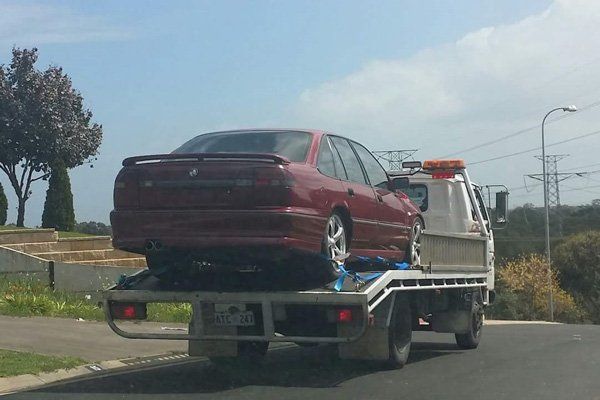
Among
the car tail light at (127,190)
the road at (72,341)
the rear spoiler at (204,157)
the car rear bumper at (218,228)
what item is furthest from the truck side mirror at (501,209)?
the car tail light at (127,190)

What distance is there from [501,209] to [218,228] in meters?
8.46

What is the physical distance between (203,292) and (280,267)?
800 millimetres

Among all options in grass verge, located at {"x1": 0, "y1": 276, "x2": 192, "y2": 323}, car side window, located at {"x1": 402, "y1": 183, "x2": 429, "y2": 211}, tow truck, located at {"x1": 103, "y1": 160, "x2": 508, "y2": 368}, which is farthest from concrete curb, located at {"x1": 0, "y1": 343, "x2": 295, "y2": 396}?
car side window, located at {"x1": 402, "y1": 183, "x2": 429, "y2": 211}

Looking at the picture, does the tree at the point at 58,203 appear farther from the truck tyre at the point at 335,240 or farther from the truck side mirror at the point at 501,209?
the truck tyre at the point at 335,240

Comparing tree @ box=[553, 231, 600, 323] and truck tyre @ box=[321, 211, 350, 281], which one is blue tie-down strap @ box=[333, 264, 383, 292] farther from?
tree @ box=[553, 231, 600, 323]

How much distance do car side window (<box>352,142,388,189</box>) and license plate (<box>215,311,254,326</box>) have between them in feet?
7.67

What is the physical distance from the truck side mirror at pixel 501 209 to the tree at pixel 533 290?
30.0 meters

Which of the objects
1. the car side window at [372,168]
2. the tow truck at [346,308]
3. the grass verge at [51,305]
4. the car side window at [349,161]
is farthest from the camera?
the grass verge at [51,305]

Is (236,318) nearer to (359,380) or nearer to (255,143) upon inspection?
(359,380)

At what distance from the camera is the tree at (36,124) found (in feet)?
88.7

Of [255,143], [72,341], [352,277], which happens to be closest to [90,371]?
[72,341]

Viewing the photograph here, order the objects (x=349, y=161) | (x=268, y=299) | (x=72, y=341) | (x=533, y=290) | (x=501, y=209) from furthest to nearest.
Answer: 1. (x=533, y=290)
2. (x=501, y=209)
3. (x=72, y=341)
4. (x=349, y=161)
5. (x=268, y=299)

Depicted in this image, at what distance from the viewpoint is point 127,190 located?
8.73m

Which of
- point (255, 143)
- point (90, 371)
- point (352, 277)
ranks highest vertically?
point (255, 143)
